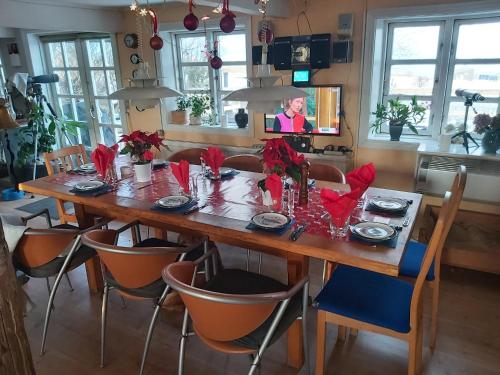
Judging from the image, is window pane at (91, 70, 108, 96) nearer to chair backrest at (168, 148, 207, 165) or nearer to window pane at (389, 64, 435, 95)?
chair backrest at (168, 148, 207, 165)

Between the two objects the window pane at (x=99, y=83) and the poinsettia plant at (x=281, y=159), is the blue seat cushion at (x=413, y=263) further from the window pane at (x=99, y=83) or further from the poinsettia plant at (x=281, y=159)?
the window pane at (x=99, y=83)

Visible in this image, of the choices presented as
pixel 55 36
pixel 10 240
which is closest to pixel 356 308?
pixel 10 240

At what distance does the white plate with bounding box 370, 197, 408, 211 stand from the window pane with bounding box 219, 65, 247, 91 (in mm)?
2531

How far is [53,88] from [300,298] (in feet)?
18.4

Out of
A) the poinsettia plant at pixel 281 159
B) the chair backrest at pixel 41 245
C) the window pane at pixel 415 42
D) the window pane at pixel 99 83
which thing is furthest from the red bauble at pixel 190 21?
the window pane at pixel 99 83

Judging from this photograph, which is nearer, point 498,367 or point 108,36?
point 498,367

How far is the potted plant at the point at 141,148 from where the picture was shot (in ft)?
8.39

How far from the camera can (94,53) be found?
204 inches

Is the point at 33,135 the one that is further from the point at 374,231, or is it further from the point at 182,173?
the point at 374,231

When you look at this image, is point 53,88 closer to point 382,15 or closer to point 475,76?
point 382,15

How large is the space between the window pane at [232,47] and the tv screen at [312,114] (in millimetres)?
841

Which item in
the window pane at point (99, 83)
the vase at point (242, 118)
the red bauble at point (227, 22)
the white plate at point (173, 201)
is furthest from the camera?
the window pane at point (99, 83)

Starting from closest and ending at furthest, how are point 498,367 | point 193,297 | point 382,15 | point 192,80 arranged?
point 193,297 → point 498,367 → point 382,15 → point 192,80

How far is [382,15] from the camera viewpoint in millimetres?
3133
